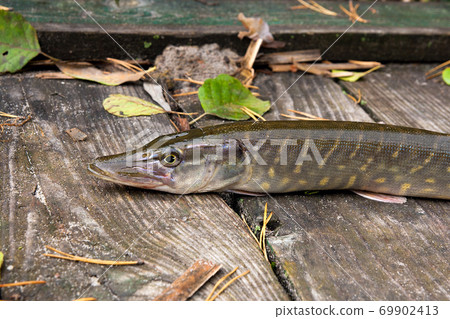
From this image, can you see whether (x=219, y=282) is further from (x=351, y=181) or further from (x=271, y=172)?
(x=351, y=181)

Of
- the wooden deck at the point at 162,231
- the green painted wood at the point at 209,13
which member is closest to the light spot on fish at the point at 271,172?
the wooden deck at the point at 162,231

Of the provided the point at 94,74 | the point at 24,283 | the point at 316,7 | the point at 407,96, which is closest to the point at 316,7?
the point at 316,7

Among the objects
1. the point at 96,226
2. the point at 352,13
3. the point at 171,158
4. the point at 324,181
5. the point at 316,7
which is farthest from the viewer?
the point at 316,7

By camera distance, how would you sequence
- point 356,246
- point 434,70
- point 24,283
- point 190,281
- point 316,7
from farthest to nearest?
point 316,7
point 434,70
point 356,246
point 190,281
point 24,283

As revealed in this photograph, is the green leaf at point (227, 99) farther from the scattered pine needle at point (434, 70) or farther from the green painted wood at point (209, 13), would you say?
the scattered pine needle at point (434, 70)
